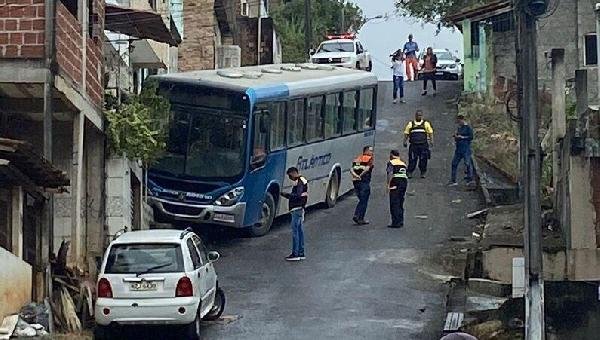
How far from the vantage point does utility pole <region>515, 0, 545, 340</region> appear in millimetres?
15188

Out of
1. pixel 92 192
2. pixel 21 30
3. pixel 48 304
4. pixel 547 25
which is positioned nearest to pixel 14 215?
pixel 48 304

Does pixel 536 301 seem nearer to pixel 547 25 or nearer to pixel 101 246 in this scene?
pixel 101 246

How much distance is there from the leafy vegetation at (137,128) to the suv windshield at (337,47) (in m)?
27.5

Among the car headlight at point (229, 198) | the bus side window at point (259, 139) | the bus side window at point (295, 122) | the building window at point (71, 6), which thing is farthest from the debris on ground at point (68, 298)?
the bus side window at point (295, 122)

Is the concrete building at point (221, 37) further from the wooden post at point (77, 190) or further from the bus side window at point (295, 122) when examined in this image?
the wooden post at point (77, 190)

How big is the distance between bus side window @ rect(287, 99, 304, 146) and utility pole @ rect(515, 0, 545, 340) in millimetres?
12525

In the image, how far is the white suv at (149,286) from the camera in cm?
1805

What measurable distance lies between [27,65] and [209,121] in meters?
6.76

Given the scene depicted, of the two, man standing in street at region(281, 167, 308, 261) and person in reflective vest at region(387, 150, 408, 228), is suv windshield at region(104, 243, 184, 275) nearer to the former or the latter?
man standing in street at region(281, 167, 308, 261)

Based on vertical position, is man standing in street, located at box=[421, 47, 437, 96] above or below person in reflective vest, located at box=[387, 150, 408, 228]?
above

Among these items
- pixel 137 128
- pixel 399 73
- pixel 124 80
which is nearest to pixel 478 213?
pixel 124 80

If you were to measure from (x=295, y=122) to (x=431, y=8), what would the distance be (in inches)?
1010

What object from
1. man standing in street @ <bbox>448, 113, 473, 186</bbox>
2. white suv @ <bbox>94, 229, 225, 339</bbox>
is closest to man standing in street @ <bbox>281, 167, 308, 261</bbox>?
white suv @ <bbox>94, 229, 225, 339</bbox>

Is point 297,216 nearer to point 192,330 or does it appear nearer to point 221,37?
point 192,330
